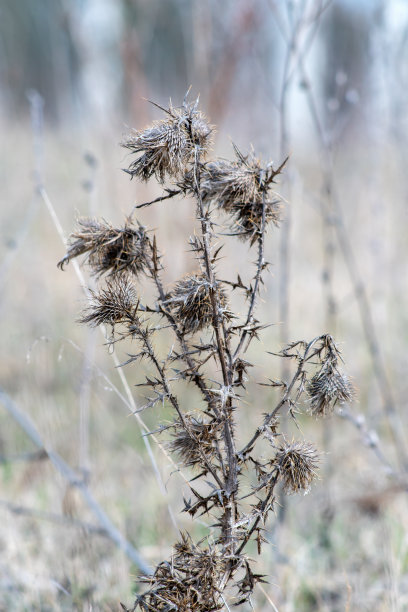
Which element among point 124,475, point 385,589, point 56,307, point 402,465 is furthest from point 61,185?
point 385,589

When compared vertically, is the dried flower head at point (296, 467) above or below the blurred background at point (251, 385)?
below

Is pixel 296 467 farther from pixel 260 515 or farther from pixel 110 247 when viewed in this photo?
pixel 110 247

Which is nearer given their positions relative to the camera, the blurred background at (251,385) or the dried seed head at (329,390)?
Result: the dried seed head at (329,390)

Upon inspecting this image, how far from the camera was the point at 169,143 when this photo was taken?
109 centimetres

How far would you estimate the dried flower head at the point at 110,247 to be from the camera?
→ 121 cm

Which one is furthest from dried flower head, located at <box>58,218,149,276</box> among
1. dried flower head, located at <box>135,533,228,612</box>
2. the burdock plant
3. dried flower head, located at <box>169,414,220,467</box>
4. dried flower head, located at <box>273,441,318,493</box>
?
dried flower head, located at <box>135,533,228,612</box>

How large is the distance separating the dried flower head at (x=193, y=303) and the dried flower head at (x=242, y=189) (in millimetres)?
164

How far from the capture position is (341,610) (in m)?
2.29

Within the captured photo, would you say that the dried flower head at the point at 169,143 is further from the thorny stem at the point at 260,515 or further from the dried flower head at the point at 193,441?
the thorny stem at the point at 260,515

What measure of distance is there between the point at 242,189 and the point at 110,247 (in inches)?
13.0

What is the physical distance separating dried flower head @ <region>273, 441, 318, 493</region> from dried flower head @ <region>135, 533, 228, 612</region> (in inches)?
8.5

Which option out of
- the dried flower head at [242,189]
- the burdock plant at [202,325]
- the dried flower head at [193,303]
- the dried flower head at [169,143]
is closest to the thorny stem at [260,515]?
the burdock plant at [202,325]

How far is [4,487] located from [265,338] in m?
2.90

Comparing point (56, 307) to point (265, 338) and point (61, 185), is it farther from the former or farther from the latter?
point (61, 185)
